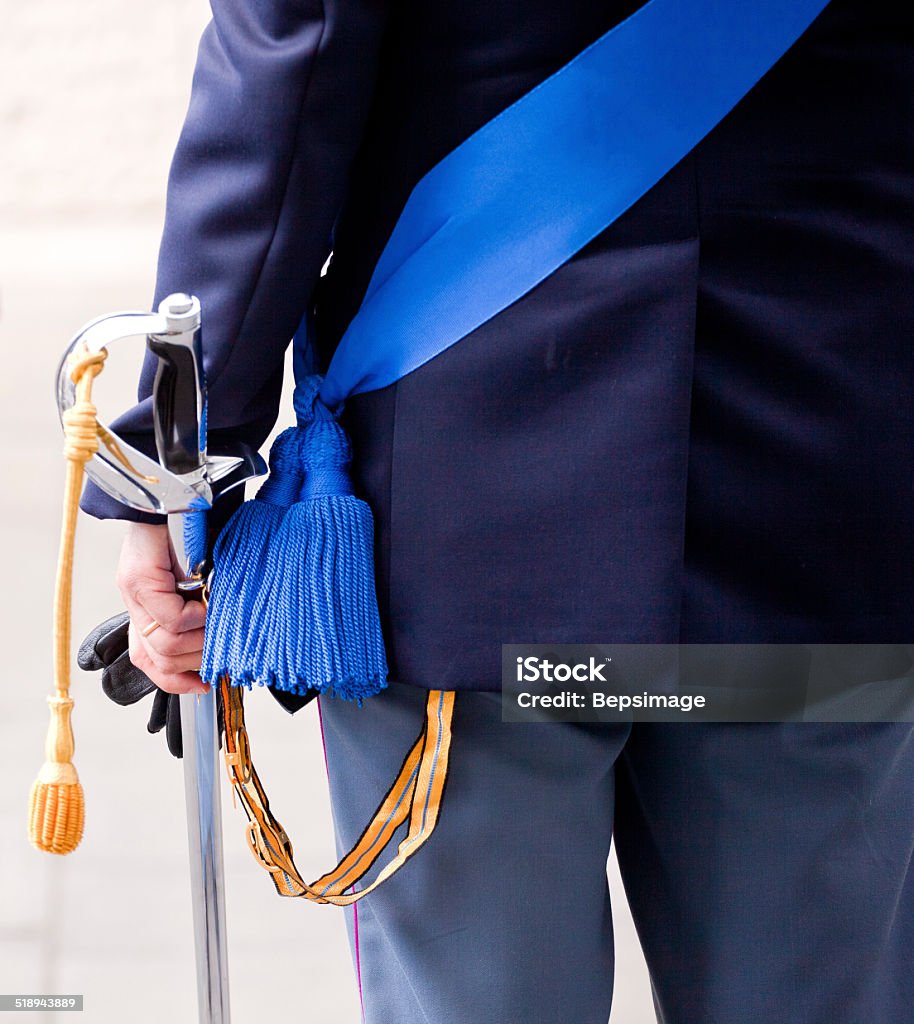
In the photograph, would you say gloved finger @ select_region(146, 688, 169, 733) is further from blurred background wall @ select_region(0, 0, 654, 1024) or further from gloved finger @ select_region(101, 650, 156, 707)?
blurred background wall @ select_region(0, 0, 654, 1024)

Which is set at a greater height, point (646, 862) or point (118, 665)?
point (118, 665)

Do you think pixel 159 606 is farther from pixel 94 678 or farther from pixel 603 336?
pixel 94 678

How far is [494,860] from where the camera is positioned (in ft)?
2.04

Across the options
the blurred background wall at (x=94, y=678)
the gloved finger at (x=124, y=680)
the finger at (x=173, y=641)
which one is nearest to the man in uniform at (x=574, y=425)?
the finger at (x=173, y=641)

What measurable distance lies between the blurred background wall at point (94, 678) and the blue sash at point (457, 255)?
0.84 m

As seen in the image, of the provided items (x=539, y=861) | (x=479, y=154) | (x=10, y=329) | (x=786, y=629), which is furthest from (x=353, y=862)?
(x=10, y=329)

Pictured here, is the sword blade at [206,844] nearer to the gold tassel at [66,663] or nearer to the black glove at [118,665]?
the black glove at [118,665]

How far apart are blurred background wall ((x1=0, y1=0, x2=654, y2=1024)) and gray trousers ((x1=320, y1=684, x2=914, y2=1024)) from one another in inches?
25.8

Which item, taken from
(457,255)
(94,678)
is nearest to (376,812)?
(457,255)

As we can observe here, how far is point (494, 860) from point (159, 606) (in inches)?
8.5

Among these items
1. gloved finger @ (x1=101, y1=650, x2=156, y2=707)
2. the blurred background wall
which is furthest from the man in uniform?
the blurred background wall

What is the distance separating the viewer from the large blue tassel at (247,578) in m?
0.60

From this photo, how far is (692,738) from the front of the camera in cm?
63

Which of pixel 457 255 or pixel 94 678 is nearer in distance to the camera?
pixel 457 255
